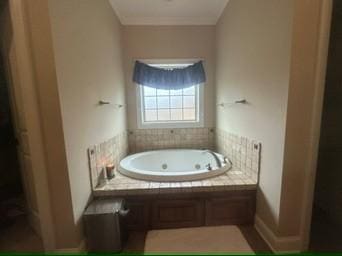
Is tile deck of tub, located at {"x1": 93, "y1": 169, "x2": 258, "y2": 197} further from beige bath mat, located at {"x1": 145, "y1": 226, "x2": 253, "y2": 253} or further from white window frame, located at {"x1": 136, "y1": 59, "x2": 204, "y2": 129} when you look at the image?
white window frame, located at {"x1": 136, "y1": 59, "x2": 204, "y2": 129}

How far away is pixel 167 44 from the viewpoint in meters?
3.12

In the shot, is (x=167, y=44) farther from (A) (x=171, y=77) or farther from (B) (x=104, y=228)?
(B) (x=104, y=228)

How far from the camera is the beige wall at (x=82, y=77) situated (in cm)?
154

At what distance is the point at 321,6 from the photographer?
1.42 meters

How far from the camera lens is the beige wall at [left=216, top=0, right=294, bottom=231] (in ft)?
5.15

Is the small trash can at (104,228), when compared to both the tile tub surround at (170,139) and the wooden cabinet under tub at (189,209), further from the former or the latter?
the tile tub surround at (170,139)

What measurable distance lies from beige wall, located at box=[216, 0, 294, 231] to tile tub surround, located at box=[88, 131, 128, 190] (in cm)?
155

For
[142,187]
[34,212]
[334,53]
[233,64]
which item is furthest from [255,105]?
[34,212]

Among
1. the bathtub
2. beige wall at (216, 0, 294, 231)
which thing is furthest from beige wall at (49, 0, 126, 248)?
beige wall at (216, 0, 294, 231)

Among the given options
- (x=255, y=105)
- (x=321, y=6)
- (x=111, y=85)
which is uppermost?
(x=321, y=6)

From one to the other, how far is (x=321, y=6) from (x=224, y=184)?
1642mm

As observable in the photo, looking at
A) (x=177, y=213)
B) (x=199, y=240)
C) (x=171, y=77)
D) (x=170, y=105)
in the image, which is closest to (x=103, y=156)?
(x=177, y=213)

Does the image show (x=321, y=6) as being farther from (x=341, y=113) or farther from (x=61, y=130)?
(x=61, y=130)

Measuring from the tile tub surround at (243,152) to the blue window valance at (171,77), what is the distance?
3.14ft
